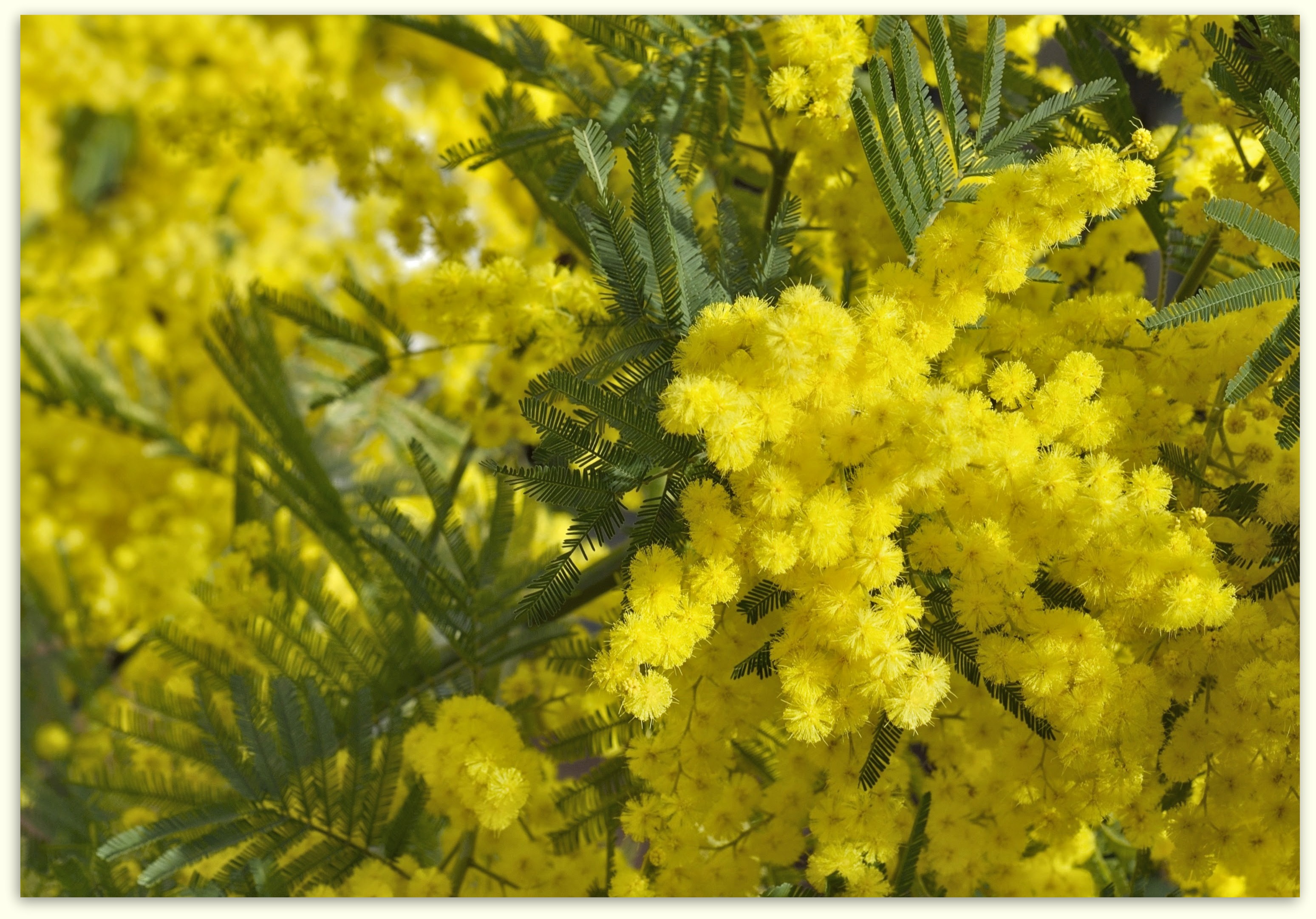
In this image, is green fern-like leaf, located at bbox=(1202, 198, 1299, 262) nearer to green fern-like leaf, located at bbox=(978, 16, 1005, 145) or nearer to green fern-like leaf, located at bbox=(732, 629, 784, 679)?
green fern-like leaf, located at bbox=(978, 16, 1005, 145)

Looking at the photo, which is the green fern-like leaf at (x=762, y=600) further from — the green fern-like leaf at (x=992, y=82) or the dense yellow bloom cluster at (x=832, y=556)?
the green fern-like leaf at (x=992, y=82)

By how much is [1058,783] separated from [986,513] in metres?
0.21

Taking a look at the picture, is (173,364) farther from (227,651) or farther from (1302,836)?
(1302,836)

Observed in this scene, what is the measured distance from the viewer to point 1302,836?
0.63 m

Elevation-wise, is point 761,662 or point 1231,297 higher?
point 1231,297

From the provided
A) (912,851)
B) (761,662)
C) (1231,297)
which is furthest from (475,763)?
(1231,297)

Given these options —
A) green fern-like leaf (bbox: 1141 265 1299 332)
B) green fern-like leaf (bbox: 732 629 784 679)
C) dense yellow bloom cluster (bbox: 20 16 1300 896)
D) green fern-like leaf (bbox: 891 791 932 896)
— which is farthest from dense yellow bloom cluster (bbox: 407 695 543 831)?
green fern-like leaf (bbox: 1141 265 1299 332)

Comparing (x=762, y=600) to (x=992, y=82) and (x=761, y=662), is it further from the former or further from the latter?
(x=992, y=82)

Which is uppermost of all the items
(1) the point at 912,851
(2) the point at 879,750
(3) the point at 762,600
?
(3) the point at 762,600

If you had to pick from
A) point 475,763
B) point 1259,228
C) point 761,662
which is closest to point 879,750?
point 761,662

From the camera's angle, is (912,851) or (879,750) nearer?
(879,750)

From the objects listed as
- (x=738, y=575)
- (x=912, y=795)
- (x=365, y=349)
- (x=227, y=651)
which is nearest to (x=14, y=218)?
(x=365, y=349)

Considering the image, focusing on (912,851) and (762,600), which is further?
(912,851)

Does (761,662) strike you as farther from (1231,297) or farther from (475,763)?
(1231,297)
